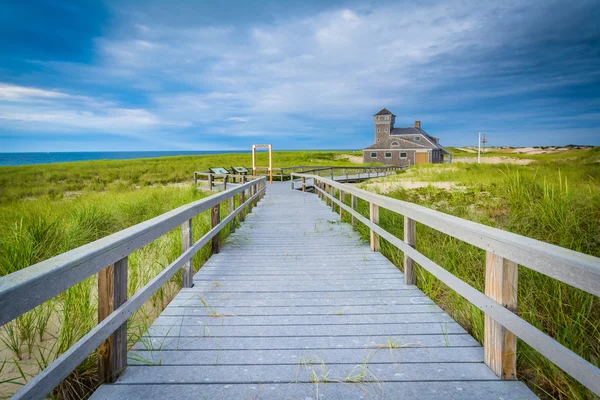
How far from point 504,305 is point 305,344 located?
1346 mm

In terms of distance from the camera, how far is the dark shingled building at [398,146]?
2064 inches

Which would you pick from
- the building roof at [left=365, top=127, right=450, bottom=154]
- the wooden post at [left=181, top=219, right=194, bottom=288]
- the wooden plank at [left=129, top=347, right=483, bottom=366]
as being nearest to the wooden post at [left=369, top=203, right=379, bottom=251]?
the wooden post at [left=181, top=219, right=194, bottom=288]

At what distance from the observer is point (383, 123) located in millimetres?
57031

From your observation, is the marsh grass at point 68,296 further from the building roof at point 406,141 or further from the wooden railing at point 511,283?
the building roof at point 406,141

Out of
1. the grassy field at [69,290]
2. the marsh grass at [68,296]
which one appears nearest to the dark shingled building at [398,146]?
the grassy field at [69,290]

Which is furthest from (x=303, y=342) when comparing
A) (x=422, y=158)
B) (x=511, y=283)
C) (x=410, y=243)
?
(x=422, y=158)

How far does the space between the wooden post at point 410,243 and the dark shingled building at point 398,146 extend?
50.1 meters

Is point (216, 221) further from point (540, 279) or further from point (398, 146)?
point (398, 146)

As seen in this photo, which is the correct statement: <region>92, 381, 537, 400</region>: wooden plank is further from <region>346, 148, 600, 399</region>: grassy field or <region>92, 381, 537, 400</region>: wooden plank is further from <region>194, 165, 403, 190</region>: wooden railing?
<region>194, 165, 403, 190</region>: wooden railing

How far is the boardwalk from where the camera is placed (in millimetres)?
2295

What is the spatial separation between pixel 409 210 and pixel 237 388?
2.42 metres

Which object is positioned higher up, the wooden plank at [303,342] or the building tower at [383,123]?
the building tower at [383,123]

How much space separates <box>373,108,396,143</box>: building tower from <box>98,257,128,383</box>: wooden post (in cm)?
5678

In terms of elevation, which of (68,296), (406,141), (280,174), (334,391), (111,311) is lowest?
(334,391)
